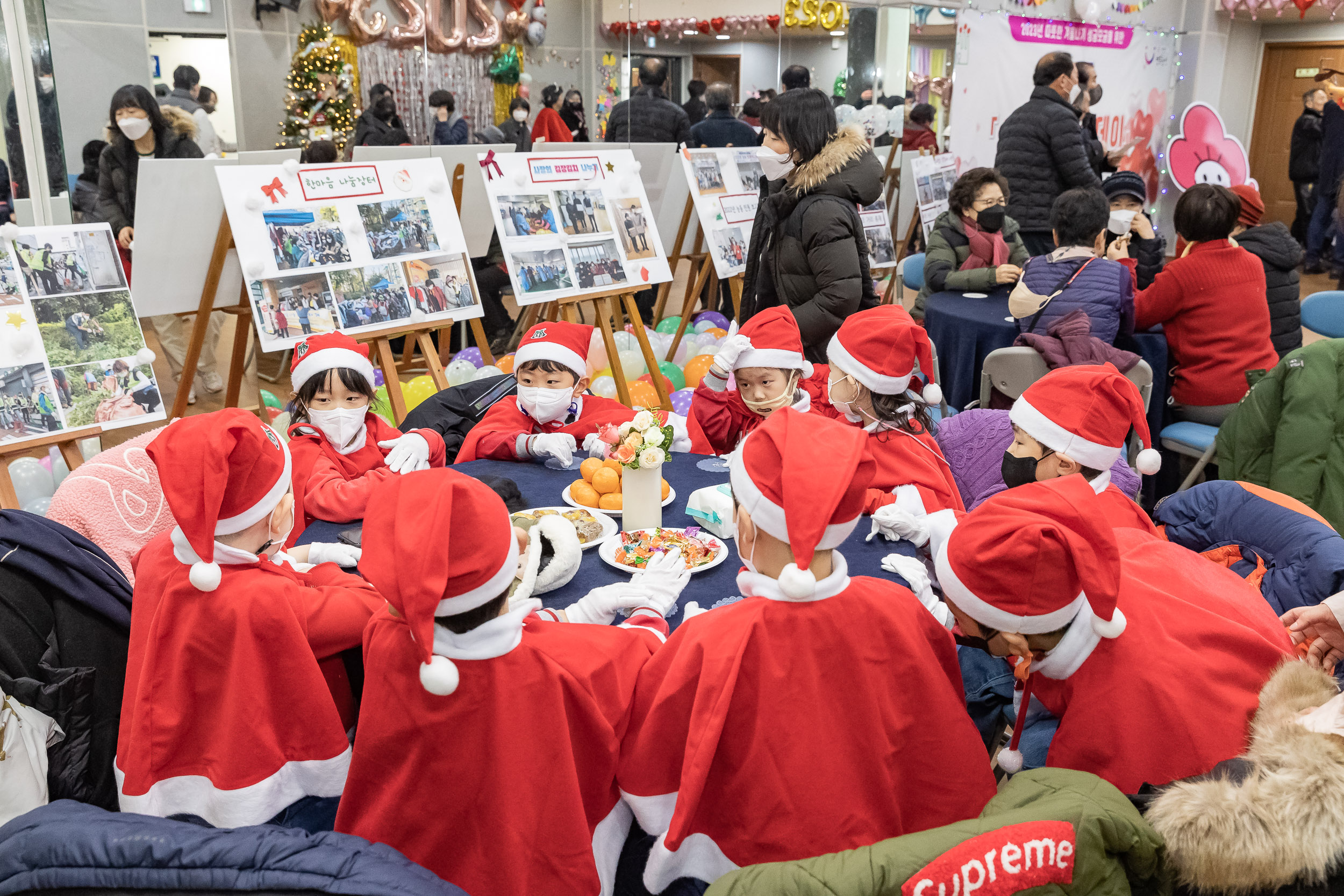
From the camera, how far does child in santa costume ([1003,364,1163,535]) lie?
2.14 meters

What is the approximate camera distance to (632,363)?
5.43 meters

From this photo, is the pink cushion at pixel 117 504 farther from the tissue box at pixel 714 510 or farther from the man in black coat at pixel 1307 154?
the man in black coat at pixel 1307 154

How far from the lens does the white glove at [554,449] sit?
2.67 m

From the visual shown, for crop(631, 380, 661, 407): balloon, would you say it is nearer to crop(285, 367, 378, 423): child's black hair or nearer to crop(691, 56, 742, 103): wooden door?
crop(285, 367, 378, 423): child's black hair

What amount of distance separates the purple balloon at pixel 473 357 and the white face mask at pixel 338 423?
2.40 m

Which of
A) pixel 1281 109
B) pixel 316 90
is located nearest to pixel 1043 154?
pixel 316 90

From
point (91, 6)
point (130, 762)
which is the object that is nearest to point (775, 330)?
point (130, 762)

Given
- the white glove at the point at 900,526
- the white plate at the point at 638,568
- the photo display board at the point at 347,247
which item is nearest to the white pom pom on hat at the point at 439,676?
the white plate at the point at 638,568

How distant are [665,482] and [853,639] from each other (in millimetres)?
1123

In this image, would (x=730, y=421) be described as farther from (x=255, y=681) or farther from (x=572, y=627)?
(x=255, y=681)

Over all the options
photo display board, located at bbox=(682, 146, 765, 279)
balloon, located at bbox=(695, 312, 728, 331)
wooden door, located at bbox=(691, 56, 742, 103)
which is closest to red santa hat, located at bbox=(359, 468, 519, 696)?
photo display board, located at bbox=(682, 146, 765, 279)

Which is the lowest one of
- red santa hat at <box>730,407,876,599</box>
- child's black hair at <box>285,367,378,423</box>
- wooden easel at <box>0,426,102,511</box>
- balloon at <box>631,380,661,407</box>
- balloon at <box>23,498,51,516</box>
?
balloon at <box>631,380,661,407</box>

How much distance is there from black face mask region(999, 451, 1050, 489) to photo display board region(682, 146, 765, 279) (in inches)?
134

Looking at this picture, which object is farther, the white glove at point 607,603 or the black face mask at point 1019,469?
the black face mask at point 1019,469
